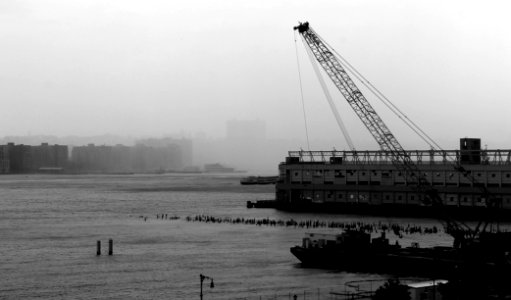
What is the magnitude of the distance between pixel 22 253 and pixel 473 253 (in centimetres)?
2890

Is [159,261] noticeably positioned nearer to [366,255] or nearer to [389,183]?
[366,255]

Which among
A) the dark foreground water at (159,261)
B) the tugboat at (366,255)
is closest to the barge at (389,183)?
the dark foreground water at (159,261)

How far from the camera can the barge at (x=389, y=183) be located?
65.4 meters

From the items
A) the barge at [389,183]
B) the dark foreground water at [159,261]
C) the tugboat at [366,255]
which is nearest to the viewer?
the dark foreground water at [159,261]

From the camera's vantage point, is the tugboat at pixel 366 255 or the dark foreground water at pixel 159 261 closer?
the dark foreground water at pixel 159 261

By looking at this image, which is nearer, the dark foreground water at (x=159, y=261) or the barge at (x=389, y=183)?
the dark foreground water at (x=159, y=261)

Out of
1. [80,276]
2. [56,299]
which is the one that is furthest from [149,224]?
[56,299]

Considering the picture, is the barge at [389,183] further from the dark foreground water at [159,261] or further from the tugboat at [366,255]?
the tugboat at [366,255]

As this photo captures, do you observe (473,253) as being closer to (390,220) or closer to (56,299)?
(56,299)

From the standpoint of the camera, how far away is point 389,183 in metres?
72.1

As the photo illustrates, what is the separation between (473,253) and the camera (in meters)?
30.9

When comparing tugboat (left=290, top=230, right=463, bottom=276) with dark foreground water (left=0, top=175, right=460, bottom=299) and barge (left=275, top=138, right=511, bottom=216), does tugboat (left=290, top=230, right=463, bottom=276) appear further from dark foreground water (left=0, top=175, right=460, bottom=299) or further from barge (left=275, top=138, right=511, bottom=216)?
barge (left=275, top=138, right=511, bottom=216)

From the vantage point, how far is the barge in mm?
65375

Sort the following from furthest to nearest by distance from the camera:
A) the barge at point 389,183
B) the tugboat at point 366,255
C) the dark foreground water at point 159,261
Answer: the barge at point 389,183, the tugboat at point 366,255, the dark foreground water at point 159,261
